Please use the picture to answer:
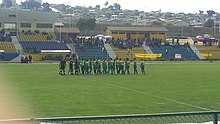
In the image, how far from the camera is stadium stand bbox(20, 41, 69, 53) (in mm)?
67019

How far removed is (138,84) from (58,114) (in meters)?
13.2

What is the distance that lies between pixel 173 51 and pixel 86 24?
158 feet

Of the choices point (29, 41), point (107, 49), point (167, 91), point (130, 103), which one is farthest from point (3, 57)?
point (130, 103)

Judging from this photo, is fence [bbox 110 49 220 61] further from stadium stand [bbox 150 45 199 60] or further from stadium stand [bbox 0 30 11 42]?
stadium stand [bbox 0 30 11 42]

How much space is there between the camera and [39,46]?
6931 centimetres

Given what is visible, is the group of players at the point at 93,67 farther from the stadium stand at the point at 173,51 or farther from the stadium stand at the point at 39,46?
the stadium stand at the point at 173,51

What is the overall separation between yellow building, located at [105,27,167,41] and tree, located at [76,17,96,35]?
2285 centimetres

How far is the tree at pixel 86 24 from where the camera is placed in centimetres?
11919

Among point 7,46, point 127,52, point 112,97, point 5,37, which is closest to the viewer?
point 112,97

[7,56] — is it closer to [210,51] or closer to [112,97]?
[210,51]

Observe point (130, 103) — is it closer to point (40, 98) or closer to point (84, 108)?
point (84, 108)

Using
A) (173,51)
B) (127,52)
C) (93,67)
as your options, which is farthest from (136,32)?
(93,67)

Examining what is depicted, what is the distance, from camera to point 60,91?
2481cm

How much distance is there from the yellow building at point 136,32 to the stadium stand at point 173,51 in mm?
17740
